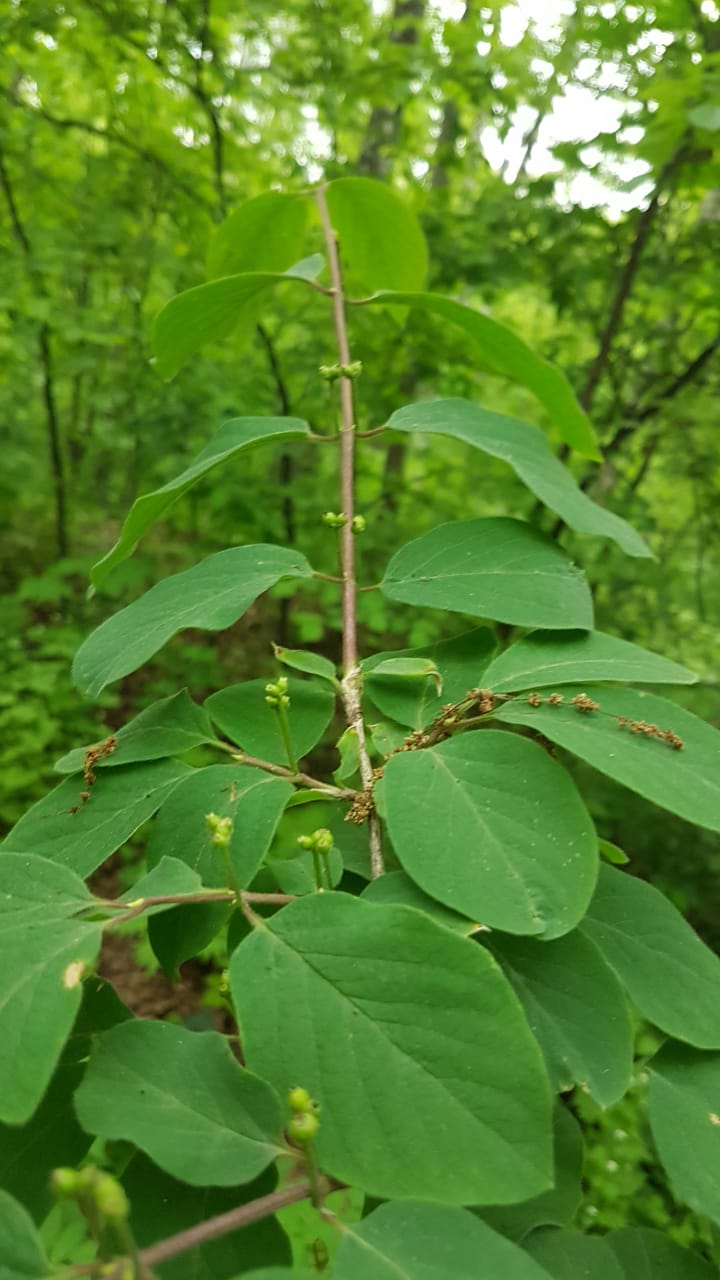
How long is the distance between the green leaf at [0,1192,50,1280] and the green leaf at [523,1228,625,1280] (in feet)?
0.94


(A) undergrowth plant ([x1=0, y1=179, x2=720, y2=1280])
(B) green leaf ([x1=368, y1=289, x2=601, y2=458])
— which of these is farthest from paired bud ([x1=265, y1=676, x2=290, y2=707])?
(B) green leaf ([x1=368, y1=289, x2=601, y2=458])

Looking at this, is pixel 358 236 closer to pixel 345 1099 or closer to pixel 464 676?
pixel 464 676

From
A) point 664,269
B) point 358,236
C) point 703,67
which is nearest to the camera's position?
point 358,236

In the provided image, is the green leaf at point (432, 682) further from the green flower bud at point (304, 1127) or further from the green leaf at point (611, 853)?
the green flower bud at point (304, 1127)

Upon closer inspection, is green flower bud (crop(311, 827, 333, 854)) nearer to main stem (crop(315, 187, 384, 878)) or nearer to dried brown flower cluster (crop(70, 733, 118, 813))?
main stem (crop(315, 187, 384, 878))

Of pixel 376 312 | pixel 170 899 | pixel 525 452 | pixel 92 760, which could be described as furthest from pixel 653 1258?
pixel 376 312

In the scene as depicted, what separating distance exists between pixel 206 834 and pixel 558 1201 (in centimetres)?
31

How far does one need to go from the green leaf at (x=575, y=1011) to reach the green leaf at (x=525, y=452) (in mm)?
320

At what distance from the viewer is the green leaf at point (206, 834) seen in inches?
18.8

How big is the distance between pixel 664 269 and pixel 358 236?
1.51 metres

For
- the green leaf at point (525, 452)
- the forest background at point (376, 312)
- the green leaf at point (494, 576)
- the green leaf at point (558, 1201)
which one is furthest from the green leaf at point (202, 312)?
the forest background at point (376, 312)

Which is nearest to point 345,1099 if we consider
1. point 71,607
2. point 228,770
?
point 228,770

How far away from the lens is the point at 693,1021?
0.46 meters

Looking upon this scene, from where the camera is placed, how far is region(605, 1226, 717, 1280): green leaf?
0.48 meters
